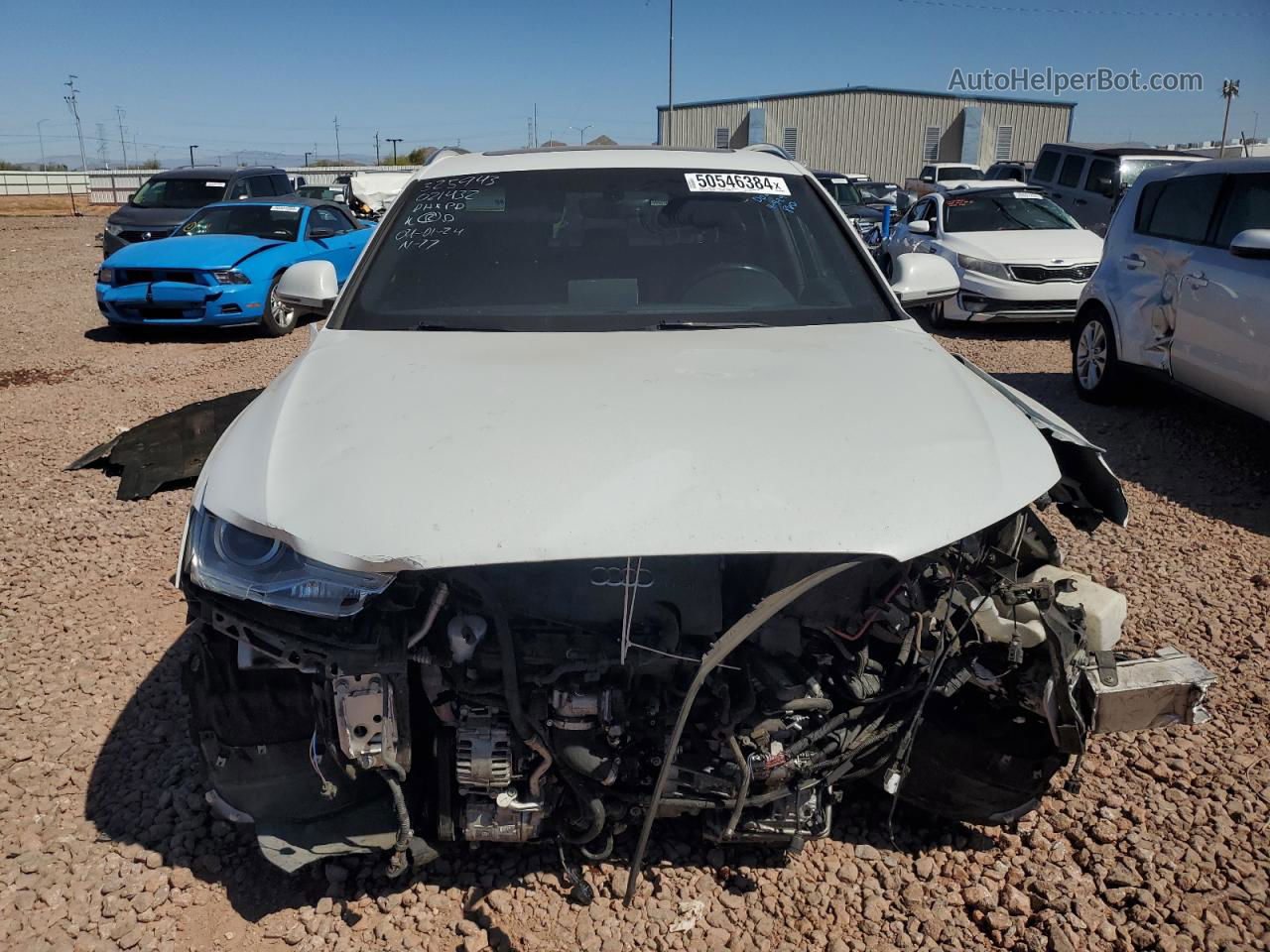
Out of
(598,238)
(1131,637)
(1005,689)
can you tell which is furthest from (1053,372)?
(1005,689)

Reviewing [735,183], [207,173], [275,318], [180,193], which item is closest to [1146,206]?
[735,183]

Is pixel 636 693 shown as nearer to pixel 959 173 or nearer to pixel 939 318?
pixel 939 318

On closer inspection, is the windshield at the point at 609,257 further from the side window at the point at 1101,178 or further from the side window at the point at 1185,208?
the side window at the point at 1101,178

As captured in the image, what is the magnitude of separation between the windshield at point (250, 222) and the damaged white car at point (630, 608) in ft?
31.1

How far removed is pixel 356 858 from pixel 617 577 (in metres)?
1.19

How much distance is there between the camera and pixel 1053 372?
857 centimetres

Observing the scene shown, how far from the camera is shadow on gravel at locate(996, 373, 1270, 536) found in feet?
17.7

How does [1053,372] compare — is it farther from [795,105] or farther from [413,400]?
[795,105]

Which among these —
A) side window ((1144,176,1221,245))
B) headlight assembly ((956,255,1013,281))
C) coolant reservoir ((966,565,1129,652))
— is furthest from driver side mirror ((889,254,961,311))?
headlight assembly ((956,255,1013,281))

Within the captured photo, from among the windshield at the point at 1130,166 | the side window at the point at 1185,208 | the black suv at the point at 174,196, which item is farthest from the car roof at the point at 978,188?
the black suv at the point at 174,196

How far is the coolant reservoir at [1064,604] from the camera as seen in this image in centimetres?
232

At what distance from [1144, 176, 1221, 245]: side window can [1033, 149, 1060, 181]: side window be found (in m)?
10.7

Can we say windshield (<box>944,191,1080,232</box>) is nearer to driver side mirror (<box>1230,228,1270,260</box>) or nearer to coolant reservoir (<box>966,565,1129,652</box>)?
driver side mirror (<box>1230,228,1270,260</box>)

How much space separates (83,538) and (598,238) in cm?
313
